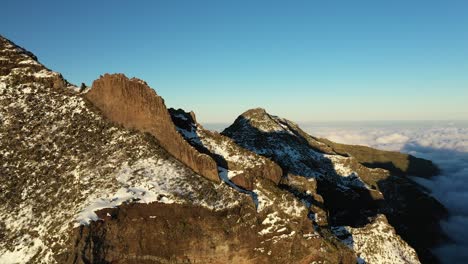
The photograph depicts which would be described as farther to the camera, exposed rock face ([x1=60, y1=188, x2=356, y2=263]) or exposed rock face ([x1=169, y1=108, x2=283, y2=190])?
exposed rock face ([x1=169, y1=108, x2=283, y2=190])

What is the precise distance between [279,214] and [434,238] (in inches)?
3043

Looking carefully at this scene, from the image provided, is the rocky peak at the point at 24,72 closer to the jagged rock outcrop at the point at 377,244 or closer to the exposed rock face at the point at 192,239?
the exposed rock face at the point at 192,239

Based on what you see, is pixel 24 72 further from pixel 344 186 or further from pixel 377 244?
pixel 344 186

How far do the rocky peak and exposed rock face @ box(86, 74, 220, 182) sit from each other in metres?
8.18

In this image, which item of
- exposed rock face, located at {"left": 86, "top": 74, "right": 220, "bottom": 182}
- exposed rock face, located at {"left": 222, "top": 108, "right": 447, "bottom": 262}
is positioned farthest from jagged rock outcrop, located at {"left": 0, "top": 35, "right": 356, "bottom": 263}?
exposed rock face, located at {"left": 222, "top": 108, "right": 447, "bottom": 262}

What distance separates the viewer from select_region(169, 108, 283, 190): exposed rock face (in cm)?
5725

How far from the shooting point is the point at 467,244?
10981 cm

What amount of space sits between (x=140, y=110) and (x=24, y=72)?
74.2 ft

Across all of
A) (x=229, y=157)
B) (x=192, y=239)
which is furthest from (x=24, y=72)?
(x=192, y=239)

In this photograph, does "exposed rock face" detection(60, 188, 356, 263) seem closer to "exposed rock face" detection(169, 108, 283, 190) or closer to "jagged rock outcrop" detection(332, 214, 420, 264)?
"exposed rock face" detection(169, 108, 283, 190)

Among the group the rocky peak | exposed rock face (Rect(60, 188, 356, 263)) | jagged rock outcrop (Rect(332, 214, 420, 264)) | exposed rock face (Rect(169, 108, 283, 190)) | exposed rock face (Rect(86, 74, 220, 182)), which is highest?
the rocky peak

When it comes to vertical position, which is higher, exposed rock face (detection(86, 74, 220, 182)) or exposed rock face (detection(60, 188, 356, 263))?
exposed rock face (detection(86, 74, 220, 182))

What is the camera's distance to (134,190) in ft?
151

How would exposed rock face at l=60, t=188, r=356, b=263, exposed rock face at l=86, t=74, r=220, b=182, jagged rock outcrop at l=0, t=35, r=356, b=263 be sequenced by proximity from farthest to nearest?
1. exposed rock face at l=86, t=74, r=220, b=182
2. jagged rock outcrop at l=0, t=35, r=356, b=263
3. exposed rock face at l=60, t=188, r=356, b=263
